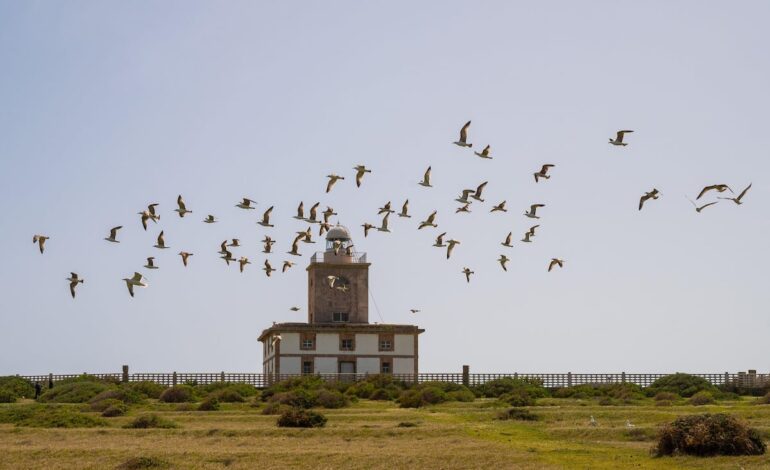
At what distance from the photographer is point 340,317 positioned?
83.2m

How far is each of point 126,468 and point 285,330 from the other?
153 feet

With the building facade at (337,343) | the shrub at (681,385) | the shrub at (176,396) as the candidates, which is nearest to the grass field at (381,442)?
the shrub at (176,396)

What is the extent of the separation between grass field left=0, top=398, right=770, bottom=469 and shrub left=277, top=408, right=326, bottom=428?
0.60 meters

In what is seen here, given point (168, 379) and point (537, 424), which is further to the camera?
point (168, 379)

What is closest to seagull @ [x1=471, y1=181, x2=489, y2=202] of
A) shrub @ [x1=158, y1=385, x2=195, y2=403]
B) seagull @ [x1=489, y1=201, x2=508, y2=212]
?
seagull @ [x1=489, y1=201, x2=508, y2=212]

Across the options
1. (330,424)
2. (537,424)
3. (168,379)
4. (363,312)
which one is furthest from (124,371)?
(537,424)

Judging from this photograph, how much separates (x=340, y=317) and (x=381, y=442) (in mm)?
44770

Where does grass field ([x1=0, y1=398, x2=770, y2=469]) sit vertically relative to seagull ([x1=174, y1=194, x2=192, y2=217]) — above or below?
below

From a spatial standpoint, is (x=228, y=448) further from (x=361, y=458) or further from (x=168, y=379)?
(x=168, y=379)

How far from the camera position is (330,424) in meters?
44.5

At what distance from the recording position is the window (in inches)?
3273

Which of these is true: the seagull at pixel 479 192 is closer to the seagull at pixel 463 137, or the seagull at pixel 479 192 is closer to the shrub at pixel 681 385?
the seagull at pixel 463 137

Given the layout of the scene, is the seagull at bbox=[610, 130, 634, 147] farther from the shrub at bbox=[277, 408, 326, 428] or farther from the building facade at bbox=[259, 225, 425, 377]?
the building facade at bbox=[259, 225, 425, 377]

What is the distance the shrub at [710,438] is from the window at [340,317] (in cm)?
5046
